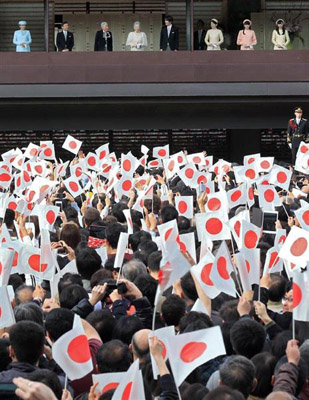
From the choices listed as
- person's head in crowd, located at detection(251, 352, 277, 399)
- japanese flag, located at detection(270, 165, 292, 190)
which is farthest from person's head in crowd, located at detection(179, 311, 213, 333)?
japanese flag, located at detection(270, 165, 292, 190)

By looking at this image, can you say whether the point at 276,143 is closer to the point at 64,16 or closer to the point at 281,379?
the point at 64,16

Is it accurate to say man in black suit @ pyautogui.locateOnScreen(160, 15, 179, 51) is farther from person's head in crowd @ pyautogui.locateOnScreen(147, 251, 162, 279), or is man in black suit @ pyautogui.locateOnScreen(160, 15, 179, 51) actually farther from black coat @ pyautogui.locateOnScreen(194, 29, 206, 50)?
person's head in crowd @ pyautogui.locateOnScreen(147, 251, 162, 279)

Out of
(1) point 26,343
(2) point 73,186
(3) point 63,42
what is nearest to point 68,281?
(1) point 26,343

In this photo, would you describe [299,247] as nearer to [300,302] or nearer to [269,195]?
[300,302]

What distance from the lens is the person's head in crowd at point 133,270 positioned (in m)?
8.66

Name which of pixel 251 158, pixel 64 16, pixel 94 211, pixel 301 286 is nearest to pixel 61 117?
pixel 64 16

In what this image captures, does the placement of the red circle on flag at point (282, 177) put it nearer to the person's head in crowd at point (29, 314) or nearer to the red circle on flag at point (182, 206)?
the red circle on flag at point (182, 206)

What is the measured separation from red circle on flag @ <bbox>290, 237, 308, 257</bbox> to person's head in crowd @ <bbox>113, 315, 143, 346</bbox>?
1834 millimetres

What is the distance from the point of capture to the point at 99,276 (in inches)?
344

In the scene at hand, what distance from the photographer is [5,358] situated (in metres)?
6.48

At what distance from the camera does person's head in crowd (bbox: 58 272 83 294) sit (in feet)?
27.7

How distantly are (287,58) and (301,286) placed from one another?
74.5 feet

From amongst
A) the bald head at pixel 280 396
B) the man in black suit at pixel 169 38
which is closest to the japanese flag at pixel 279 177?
the bald head at pixel 280 396

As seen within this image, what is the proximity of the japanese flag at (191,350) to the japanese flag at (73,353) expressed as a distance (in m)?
0.45
